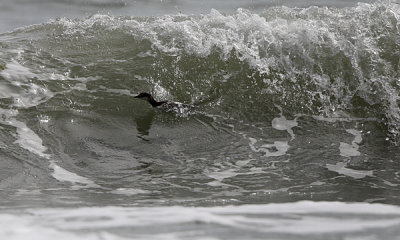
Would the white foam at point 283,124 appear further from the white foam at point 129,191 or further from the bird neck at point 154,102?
the white foam at point 129,191

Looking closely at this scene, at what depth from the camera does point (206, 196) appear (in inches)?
166

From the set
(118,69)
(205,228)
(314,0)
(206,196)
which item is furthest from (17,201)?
(314,0)

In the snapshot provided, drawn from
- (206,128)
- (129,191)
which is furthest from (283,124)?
(129,191)

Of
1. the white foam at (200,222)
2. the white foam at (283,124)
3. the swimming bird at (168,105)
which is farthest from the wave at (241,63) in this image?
the white foam at (200,222)

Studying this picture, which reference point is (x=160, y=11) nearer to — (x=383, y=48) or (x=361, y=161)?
(x=383, y=48)

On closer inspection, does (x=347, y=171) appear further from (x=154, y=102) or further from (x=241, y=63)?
(x=241, y=63)

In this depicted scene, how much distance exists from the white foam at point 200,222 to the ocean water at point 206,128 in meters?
0.01

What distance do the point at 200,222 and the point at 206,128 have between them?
3.30 metres

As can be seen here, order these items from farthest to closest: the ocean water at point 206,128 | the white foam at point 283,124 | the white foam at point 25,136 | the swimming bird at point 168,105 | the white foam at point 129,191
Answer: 1. the swimming bird at point 168,105
2. the white foam at point 283,124
3. the white foam at point 25,136
4. the white foam at point 129,191
5. the ocean water at point 206,128

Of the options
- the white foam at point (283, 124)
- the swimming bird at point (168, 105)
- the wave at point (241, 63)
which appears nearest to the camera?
the white foam at point (283, 124)

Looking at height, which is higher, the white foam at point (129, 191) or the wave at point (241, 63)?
the wave at point (241, 63)

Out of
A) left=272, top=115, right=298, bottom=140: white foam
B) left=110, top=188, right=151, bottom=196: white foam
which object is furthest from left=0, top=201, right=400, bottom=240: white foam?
left=272, top=115, right=298, bottom=140: white foam

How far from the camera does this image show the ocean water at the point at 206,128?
300 centimetres

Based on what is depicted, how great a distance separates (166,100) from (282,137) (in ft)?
4.67
